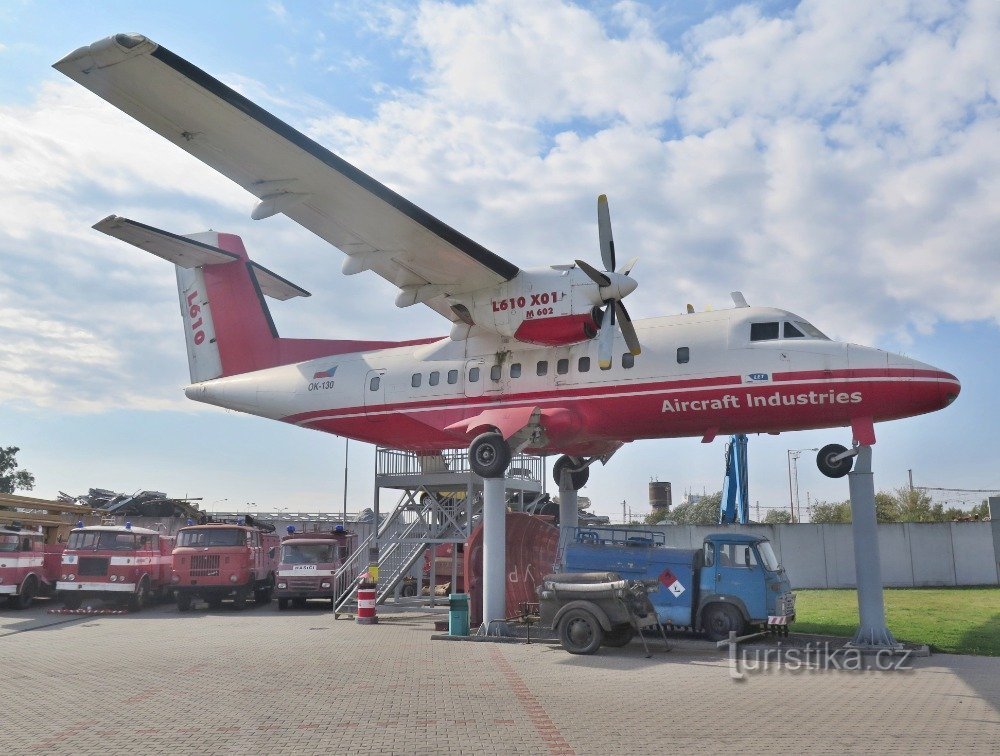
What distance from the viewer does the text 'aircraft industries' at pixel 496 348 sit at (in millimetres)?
13555

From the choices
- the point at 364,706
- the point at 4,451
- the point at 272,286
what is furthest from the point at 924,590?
the point at 4,451

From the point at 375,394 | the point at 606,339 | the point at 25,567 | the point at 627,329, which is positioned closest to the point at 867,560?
the point at 627,329

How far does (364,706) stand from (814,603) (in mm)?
19838

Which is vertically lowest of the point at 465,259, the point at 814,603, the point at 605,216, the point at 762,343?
the point at 814,603

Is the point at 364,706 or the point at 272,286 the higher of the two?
the point at 272,286

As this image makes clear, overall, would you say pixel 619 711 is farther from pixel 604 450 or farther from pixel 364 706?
pixel 604 450

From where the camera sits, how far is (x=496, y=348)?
58.7 feet

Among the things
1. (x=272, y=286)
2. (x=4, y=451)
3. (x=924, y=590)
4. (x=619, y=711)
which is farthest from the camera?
(x=4, y=451)

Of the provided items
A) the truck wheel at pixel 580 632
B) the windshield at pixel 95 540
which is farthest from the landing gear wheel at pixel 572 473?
the windshield at pixel 95 540

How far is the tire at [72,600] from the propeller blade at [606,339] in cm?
1645

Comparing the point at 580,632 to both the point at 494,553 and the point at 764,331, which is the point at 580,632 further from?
the point at 764,331

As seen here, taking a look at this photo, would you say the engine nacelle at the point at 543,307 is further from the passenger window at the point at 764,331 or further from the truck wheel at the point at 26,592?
the truck wheel at the point at 26,592

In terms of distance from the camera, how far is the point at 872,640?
14352 mm

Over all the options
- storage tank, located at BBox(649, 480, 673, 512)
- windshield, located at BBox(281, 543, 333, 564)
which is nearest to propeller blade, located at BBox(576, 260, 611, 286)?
windshield, located at BBox(281, 543, 333, 564)
